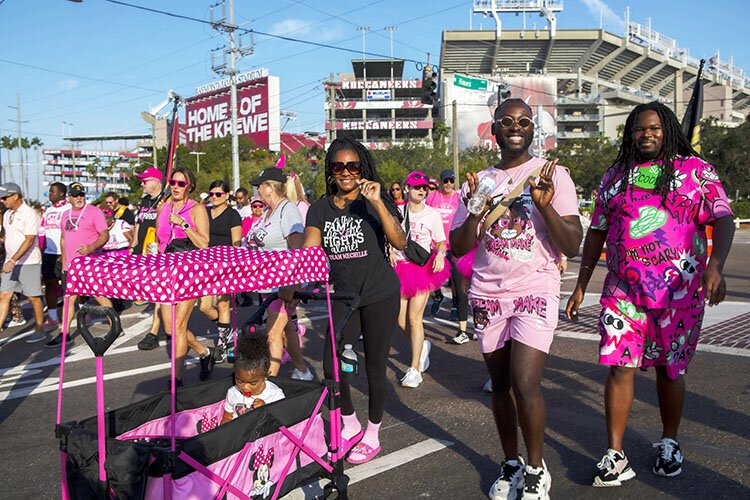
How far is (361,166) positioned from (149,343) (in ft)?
17.0

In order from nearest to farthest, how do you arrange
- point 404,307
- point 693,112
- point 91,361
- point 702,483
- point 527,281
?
point 527,281, point 702,483, point 404,307, point 91,361, point 693,112

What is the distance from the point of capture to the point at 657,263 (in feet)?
12.4

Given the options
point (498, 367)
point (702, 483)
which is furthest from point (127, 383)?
point (702, 483)

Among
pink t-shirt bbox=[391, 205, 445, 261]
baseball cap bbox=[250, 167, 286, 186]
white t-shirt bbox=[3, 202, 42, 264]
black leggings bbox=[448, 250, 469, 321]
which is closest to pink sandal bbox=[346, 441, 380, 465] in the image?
baseball cap bbox=[250, 167, 286, 186]

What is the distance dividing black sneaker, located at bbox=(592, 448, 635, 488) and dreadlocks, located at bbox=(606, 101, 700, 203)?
1442 millimetres

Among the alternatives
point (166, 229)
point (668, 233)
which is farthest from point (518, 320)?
point (166, 229)

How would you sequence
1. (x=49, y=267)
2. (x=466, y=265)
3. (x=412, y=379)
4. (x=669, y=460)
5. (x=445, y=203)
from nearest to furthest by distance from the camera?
(x=669, y=460)
(x=412, y=379)
(x=466, y=265)
(x=445, y=203)
(x=49, y=267)

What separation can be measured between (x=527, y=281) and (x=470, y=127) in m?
107

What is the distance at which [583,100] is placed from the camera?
112 m

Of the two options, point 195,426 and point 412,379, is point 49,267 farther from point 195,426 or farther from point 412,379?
point 195,426

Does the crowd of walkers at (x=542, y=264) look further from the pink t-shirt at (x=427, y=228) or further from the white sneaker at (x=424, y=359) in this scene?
the pink t-shirt at (x=427, y=228)

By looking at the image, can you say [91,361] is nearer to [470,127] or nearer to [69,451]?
[69,451]

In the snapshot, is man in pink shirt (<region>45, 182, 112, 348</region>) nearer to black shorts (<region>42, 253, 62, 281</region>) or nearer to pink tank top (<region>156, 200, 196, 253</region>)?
black shorts (<region>42, 253, 62, 281</region>)

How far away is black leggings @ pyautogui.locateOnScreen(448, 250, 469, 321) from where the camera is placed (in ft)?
28.0
